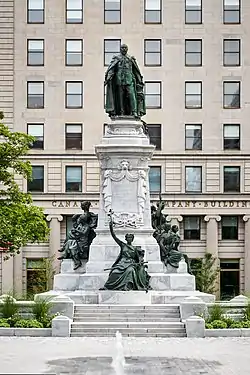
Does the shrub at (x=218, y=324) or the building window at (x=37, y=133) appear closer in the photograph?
the shrub at (x=218, y=324)

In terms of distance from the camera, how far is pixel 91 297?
35.4 metres

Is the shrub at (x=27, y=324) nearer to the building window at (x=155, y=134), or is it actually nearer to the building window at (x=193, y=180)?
the building window at (x=193, y=180)

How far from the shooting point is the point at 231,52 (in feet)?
236

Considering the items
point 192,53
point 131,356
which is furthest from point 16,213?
point 192,53

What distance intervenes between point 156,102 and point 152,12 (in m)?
6.27

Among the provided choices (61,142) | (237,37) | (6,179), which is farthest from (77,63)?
(6,179)

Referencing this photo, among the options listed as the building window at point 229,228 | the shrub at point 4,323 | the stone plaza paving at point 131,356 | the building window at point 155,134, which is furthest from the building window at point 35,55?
the stone plaza paving at point 131,356

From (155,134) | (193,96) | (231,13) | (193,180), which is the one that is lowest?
(193,180)

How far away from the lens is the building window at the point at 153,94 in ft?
235

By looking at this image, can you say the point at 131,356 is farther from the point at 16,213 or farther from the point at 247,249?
the point at 247,249

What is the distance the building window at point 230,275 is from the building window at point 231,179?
4.81m

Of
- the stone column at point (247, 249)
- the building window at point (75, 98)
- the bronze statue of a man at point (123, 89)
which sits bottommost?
the stone column at point (247, 249)

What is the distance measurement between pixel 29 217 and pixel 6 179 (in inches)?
92.1

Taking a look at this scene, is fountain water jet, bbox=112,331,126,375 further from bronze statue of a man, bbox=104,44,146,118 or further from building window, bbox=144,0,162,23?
building window, bbox=144,0,162,23
